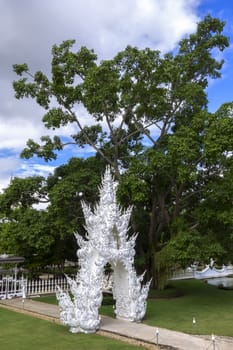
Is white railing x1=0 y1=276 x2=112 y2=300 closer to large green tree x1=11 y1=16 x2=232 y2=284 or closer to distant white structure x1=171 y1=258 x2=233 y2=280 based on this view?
large green tree x1=11 y1=16 x2=232 y2=284

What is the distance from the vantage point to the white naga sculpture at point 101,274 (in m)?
9.98

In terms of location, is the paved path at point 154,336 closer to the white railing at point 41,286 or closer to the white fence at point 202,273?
the white railing at point 41,286

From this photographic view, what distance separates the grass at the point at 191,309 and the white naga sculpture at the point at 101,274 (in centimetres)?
94

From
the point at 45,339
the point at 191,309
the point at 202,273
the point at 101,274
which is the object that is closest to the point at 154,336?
the point at 101,274

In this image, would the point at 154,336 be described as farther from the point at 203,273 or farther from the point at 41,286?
the point at 203,273

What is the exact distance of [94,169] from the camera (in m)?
17.9

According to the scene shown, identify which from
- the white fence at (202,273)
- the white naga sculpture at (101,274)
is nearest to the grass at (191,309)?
the white naga sculpture at (101,274)

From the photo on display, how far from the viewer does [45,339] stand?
9.32 meters

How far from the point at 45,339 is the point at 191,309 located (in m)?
5.99

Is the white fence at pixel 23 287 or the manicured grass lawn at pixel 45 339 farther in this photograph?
the white fence at pixel 23 287

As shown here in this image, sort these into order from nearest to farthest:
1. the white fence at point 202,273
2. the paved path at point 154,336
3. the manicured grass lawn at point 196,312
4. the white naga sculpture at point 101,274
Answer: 1. the paved path at point 154,336
2. the white naga sculpture at point 101,274
3. the manicured grass lawn at point 196,312
4. the white fence at point 202,273

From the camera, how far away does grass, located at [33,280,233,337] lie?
10.5 metres

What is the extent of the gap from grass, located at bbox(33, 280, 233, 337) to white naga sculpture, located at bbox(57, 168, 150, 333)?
3.08ft

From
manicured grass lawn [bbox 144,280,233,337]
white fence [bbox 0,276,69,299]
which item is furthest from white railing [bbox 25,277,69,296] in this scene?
manicured grass lawn [bbox 144,280,233,337]
